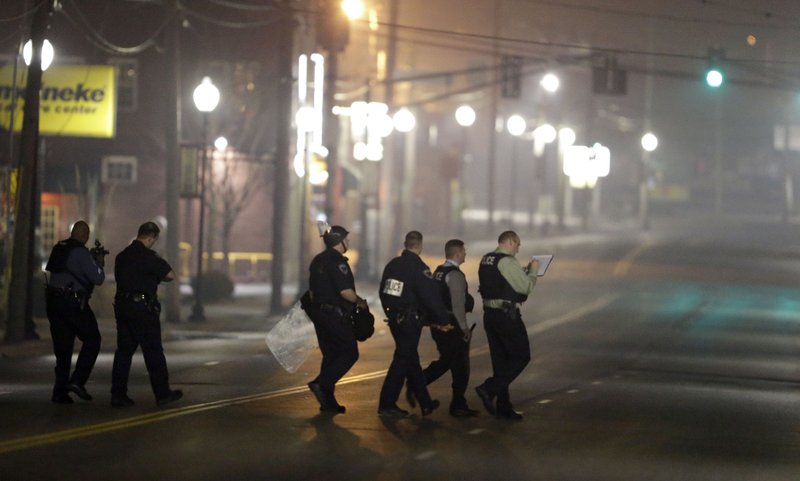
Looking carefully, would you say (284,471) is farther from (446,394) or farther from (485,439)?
(446,394)

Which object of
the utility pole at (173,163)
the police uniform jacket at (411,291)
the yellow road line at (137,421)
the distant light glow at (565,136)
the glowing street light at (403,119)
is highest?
the distant light glow at (565,136)

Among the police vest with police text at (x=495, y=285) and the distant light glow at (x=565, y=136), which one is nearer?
the police vest with police text at (x=495, y=285)

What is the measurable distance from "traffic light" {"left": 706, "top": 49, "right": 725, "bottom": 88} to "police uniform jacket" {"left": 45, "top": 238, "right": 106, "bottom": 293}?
22.6m

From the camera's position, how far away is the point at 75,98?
34.6 metres

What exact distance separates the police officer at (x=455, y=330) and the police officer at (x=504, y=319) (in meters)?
0.24

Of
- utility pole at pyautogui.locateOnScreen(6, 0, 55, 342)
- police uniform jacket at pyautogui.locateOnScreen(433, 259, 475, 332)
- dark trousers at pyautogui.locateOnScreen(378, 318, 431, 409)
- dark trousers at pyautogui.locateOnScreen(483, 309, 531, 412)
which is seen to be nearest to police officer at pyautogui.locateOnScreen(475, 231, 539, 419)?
dark trousers at pyautogui.locateOnScreen(483, 309, 531, 412)

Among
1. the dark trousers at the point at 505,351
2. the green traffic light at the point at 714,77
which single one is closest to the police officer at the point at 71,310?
the dark trousers at the point at 505,351

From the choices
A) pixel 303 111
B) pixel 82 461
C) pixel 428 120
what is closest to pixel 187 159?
pixel 303 111

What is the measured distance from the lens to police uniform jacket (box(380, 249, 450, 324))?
14047mm

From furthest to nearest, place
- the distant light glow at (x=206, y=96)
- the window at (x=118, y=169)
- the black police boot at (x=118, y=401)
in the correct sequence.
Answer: the window at (x=118, y=169)
the distant light glow at (x=206, y=96)
the black police boot at (x=118, y=401)

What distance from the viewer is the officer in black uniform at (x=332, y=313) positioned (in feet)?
46.3

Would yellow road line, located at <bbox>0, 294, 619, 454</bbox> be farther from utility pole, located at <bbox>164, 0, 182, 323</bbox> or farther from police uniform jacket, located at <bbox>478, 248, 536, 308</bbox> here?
utility pole, located at <bbox>164, 0, 182, 323</bbox>

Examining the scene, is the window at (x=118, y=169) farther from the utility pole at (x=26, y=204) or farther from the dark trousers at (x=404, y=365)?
the dark trousers at (x=404, y=365)

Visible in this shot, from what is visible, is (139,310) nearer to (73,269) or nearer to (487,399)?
(73,269)
